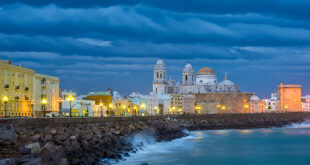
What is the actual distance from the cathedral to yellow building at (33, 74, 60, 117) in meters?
93.4

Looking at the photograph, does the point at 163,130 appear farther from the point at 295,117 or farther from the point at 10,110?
the point at 295,117

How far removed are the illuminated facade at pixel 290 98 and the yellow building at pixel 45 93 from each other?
11600cm

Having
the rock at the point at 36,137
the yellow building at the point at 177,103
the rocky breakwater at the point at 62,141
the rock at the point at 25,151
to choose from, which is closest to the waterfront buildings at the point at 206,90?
the yellow building at the point at 177,103

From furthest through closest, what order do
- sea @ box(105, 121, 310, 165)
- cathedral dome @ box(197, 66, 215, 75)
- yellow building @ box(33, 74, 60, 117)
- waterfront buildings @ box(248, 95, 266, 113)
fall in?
cathedral dome @ box(197, 66, 215, 75), waterfront buildings @ box(248, 95, 266, 113), yellow building @ box(33, 74, 60, 117), sea @ box(105, 121, 310, 165)

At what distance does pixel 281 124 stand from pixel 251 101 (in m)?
47.0

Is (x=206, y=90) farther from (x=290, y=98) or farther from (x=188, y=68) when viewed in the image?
(x=290, y=98)

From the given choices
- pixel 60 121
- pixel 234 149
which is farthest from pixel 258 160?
pixel 60 121

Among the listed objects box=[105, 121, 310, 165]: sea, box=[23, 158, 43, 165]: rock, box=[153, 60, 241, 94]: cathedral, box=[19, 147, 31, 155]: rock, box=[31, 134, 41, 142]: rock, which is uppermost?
box=[153, 60, 241, 94]: cathedral

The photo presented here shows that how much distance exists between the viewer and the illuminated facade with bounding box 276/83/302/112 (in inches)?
6855

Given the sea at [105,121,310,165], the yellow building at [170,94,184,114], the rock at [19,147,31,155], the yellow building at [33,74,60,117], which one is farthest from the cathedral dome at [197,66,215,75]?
the rock at [19,147,31,155]

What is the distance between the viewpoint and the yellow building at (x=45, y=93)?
6906 cm

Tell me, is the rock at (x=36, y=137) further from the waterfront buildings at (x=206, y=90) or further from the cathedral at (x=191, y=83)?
the cathedral at (x=191, y=83)

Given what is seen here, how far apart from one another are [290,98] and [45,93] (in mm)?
122071

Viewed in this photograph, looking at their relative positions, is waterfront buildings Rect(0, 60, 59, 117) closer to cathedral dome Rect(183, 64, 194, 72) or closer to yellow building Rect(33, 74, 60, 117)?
yellow building Rect(33, 74, 60, 117)
